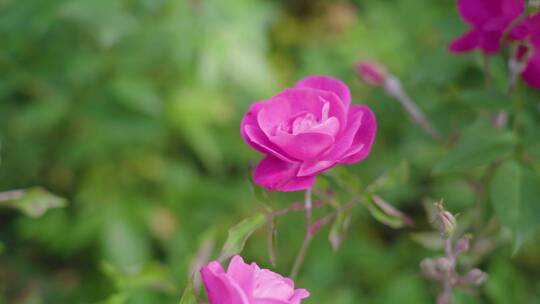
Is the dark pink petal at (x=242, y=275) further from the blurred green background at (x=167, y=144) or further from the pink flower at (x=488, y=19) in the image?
the blurred green background at (x=167, y=144)

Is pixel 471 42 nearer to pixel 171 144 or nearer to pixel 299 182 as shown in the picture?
pixel 299 182

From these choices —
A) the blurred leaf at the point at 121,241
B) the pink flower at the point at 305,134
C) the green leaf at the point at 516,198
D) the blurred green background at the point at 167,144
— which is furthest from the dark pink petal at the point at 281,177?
the blurred leaf at the point at 121,241

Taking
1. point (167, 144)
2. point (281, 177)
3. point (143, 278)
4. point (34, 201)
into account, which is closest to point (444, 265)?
point (281, 177)

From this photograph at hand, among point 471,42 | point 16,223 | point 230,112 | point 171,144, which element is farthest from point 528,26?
point 16,223

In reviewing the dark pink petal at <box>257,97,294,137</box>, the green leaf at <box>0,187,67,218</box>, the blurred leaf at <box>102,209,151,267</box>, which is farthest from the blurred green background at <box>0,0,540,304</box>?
the dark pink petal at <box>257,97,294,137</box>

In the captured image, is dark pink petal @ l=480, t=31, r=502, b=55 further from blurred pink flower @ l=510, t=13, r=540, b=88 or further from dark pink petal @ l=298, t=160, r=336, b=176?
dark pink petal @ l=298, t=160, r=336, b=176

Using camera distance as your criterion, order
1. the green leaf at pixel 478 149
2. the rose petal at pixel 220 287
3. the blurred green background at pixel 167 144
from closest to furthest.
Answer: the rose petal at pixel 220 287 < the green leaf at pixel 478 149 < the blurred green background at pixel 167 144

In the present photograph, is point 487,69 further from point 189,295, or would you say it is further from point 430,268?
point 189,295

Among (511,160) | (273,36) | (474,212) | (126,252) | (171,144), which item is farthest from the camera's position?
(273,36)
